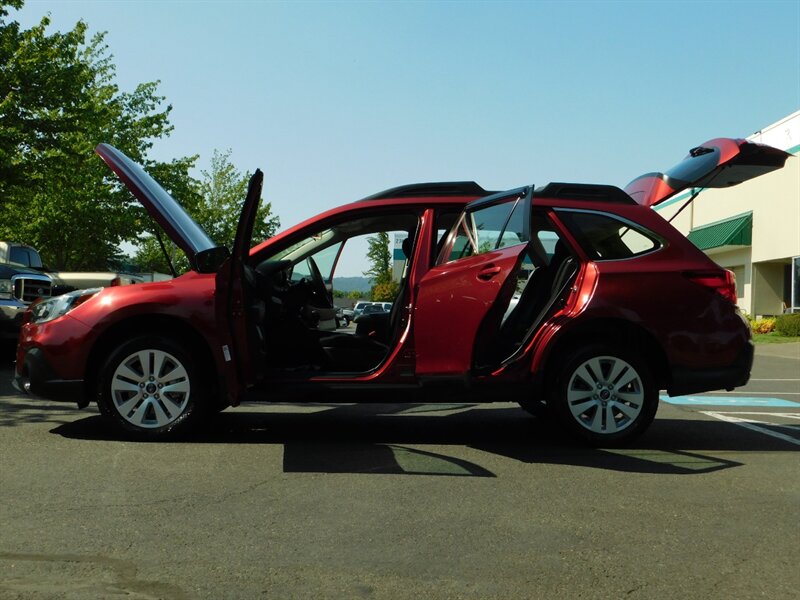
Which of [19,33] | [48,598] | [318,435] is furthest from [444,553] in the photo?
[19,33]

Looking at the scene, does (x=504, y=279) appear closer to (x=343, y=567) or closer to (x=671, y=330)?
(x=671, y=330)

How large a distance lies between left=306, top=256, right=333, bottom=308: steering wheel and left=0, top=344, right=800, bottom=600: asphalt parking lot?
1075 millimetres

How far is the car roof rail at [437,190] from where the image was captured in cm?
648

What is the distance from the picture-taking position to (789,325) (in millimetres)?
26453

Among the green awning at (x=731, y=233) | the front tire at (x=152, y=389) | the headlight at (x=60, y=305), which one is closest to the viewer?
the front tire at (x=152, y=389)

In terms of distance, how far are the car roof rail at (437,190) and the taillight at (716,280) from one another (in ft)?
5.47

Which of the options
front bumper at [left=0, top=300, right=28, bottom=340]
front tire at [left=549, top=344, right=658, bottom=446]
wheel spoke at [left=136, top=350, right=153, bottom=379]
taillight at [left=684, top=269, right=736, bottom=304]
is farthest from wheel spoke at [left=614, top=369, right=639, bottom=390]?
front bumper at [left=0, top=300, right=28, bottom=340]

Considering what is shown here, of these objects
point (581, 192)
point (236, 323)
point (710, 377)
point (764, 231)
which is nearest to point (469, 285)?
point (581, 192)

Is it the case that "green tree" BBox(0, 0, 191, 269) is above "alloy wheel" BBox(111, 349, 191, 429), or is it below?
above

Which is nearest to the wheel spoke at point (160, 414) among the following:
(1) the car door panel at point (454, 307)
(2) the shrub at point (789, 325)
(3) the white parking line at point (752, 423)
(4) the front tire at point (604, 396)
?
(1) the car door panel at point (454, 307)

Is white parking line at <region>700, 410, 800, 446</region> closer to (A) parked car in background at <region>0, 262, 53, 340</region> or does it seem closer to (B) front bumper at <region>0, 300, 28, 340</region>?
(A) parked car in background at <region>0, 262, 53, 340</region>

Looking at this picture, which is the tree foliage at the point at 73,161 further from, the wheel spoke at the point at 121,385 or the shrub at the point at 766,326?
the shrub at the point at 766,326

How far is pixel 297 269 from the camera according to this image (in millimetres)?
6938

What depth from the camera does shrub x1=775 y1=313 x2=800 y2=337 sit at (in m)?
26.1
